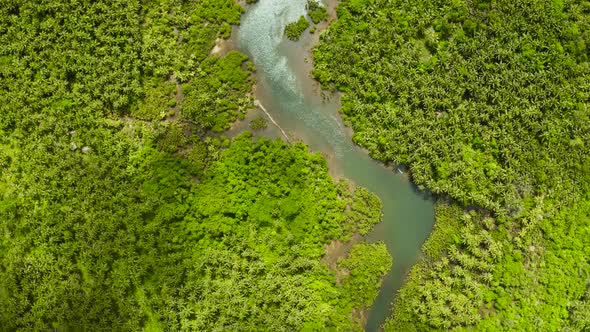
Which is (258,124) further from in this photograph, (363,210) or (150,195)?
(363,210)

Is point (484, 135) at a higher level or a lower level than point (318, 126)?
higher

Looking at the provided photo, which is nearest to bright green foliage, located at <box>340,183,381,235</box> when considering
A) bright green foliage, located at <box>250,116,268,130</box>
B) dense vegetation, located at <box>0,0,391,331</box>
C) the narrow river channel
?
dense vegetation, located at <box>0,0,391,331</box>

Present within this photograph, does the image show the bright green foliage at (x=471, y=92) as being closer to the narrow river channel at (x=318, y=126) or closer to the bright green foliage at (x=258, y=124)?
the narrow river channel at (x=318, y=126)

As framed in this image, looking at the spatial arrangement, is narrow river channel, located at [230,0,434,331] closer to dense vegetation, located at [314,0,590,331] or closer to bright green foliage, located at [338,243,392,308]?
bright green foliage, located at [338,243,392,308]

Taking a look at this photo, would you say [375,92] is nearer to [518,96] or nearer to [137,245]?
[518,96]

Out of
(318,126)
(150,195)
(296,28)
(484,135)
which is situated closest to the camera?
(150,195)

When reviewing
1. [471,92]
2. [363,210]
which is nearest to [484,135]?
[471,92]
